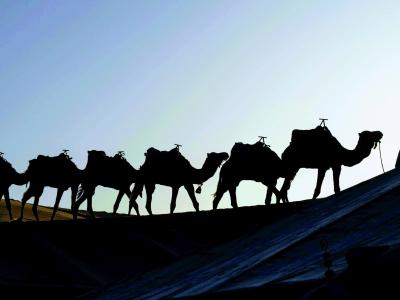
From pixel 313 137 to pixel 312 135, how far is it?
54 millimetres

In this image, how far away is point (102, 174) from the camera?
78.5ft

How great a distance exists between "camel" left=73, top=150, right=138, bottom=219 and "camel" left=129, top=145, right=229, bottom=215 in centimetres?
46

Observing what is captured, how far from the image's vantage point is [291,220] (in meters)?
12.0

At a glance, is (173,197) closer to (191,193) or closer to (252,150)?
(191,193)

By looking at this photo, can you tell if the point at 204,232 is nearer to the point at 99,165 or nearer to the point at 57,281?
the point at 57,281

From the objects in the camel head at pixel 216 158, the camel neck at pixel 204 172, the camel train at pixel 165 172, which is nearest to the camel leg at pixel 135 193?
the camel train at pixel 165 172

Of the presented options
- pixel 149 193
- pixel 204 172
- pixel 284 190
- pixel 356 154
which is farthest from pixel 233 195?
pixel 356 154

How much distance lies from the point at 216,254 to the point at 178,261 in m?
1.02

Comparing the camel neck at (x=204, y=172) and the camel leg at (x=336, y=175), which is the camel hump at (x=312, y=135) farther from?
the camel neck at (x=204, y=172)

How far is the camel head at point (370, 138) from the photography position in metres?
22.8

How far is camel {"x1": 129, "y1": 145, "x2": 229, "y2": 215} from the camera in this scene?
78.0 feet

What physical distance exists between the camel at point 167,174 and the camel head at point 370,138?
162 inches

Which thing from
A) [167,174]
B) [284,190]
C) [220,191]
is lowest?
[284,190]

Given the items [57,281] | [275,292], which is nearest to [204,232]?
[57,281]
